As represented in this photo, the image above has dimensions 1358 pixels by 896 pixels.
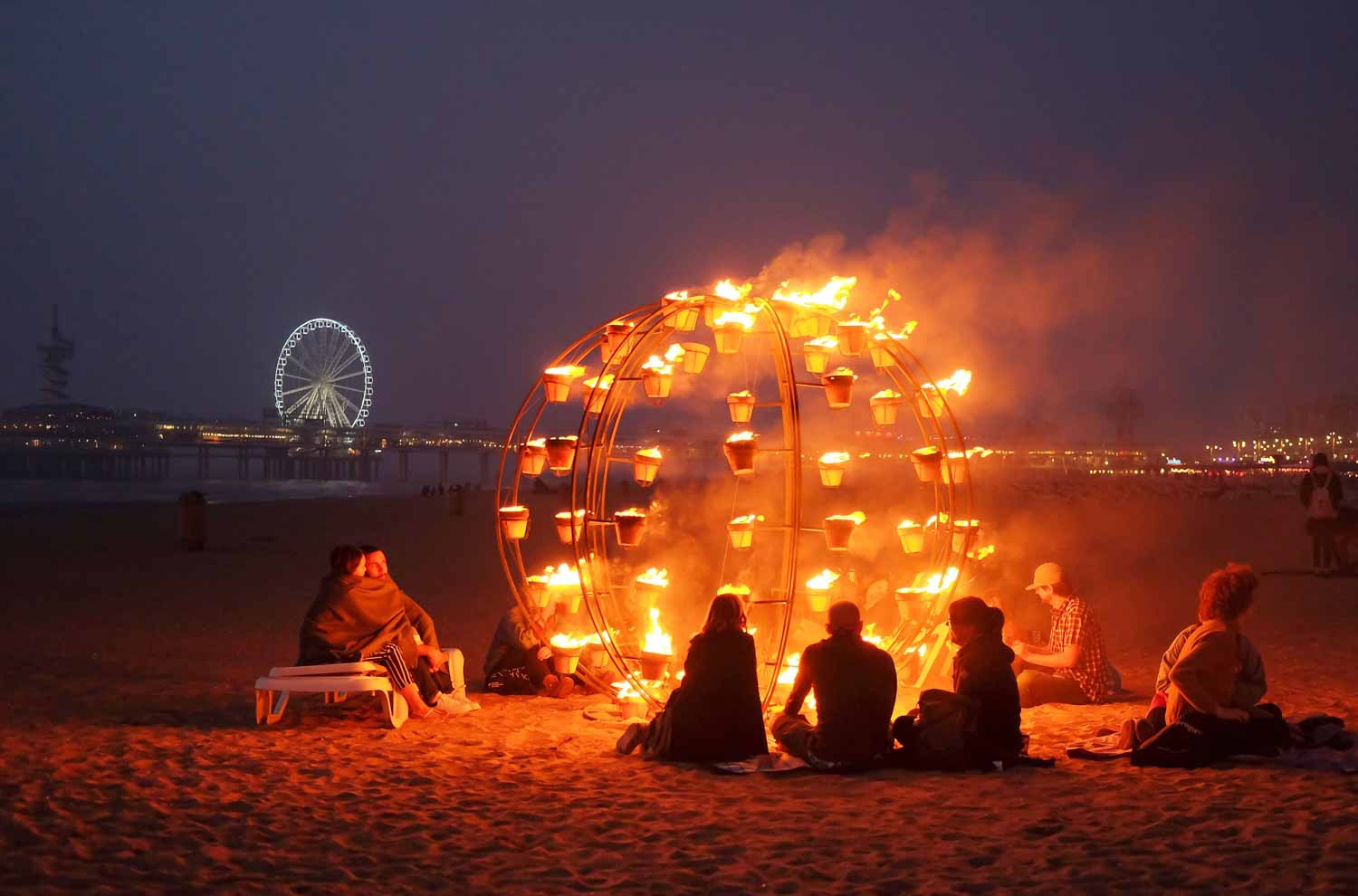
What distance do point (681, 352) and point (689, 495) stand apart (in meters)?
18.4

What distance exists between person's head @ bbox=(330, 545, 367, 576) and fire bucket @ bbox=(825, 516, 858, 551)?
9.08ft

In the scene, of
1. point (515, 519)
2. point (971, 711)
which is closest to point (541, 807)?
point (971, 711)

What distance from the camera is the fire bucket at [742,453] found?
6.29 meters

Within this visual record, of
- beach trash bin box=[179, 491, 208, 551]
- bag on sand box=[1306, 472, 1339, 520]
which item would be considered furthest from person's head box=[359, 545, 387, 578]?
beach trash bin box=[179, 491, 208, 551]

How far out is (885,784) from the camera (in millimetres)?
5086

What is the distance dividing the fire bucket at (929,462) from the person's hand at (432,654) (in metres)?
3.12

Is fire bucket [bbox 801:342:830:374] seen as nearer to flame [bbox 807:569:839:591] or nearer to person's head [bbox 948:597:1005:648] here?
flame [bbox 807:569:839:591]

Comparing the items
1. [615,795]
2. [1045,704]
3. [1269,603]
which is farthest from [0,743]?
[1269,603]

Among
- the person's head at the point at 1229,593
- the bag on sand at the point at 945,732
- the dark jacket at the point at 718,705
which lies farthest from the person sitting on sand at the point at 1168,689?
the dark jacket at the point at 718,705

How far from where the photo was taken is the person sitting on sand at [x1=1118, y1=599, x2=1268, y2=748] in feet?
17.4

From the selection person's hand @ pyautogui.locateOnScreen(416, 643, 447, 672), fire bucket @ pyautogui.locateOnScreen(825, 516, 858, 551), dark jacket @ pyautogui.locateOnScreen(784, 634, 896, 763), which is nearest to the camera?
dark jacket @ pyautogui.locateOnScreen(784, 634, 896, 763)

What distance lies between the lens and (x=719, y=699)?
548 cm

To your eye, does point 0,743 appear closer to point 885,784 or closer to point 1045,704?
point 885,784

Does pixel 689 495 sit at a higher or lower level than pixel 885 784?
higher
